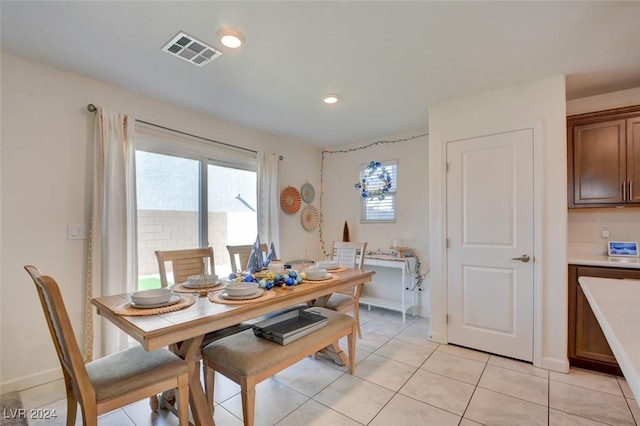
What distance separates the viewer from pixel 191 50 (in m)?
2.07

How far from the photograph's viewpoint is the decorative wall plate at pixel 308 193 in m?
4.58

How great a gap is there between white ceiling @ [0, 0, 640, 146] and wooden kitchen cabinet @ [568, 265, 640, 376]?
164 centimetres

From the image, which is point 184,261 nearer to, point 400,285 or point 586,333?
point 400,285

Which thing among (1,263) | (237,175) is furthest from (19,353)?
(237,175)

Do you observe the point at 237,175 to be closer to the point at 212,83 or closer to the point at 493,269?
the point at 212,83

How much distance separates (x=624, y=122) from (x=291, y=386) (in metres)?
3.52

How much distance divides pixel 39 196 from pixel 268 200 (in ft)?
7.32

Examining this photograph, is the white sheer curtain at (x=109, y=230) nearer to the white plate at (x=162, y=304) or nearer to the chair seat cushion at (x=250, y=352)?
the white plate at (x=162, y=304)

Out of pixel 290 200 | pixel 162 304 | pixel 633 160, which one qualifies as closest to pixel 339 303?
pixel 162 304

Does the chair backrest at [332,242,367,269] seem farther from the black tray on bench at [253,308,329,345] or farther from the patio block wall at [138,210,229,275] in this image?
the patio block wall at [138,210,229,275]

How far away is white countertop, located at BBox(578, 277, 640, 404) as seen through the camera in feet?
2.38

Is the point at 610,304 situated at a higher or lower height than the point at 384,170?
lower

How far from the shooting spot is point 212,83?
8.51 ft

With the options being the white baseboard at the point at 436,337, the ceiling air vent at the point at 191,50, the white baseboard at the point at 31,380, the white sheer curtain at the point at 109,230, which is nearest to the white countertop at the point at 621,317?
the white baseboard at the point at 436,337
